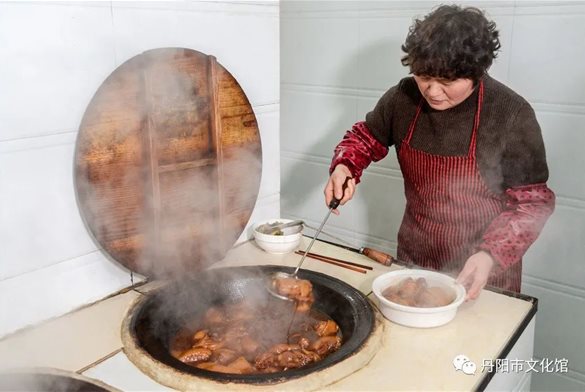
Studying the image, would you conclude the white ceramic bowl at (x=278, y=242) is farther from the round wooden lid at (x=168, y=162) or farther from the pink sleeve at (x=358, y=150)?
the pink sleeve at (x=358, y=150)

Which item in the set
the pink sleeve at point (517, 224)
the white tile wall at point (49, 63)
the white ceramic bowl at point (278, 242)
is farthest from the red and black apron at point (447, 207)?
the white tile wall at point (49, 63)

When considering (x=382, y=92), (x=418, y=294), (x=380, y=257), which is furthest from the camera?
(x=382, y=92)

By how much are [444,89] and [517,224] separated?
1.59 feet

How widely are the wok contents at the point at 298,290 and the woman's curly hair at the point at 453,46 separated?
0.75 meters

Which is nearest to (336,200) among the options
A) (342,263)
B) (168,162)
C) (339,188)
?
(339,188)

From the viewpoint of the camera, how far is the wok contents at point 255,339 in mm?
1391

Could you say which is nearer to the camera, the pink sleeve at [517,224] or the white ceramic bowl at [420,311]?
the white ceramic bowl at [420,311]

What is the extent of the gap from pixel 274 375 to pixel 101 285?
666mm

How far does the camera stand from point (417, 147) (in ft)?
6.55

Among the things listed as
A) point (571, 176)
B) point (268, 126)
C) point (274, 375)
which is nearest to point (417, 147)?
point (268, 126)

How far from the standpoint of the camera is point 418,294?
1520 millimetres

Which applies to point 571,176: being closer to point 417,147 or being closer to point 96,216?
point 417,147

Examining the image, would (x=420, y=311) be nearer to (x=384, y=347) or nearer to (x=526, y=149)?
(x=384, y=347)

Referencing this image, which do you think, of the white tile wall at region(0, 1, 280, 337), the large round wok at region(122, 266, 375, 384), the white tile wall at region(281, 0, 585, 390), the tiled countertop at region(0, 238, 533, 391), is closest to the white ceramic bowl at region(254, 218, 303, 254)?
the large round wok at region(122, 266, 375, 384)
